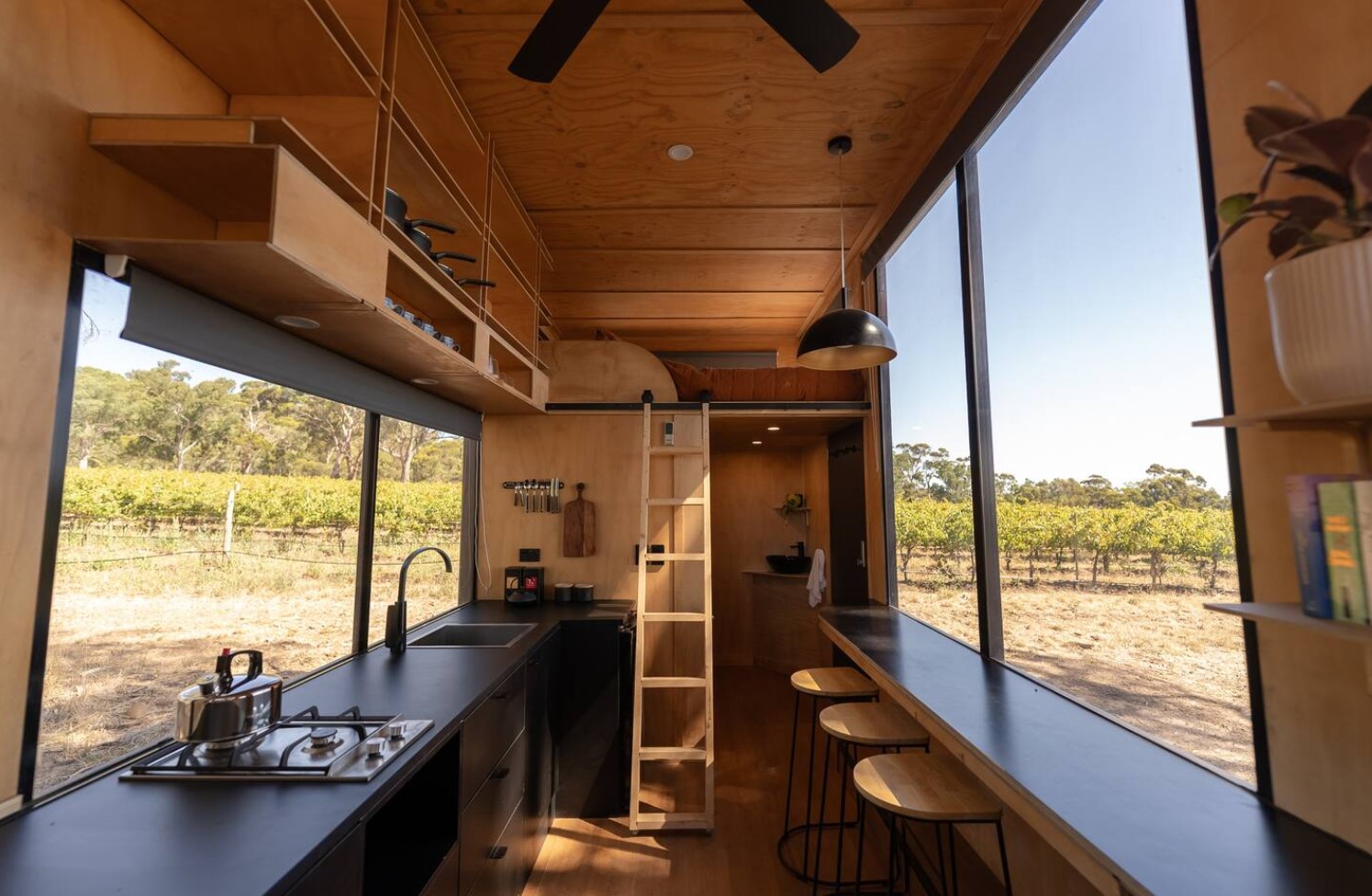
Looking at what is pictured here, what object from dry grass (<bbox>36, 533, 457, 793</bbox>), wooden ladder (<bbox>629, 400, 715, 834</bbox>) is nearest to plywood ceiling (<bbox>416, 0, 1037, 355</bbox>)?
wooden ladder (<bbox>629, 400, 715, 834</bbox>)

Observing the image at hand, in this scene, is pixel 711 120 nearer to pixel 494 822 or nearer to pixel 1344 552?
pixel 1344 552

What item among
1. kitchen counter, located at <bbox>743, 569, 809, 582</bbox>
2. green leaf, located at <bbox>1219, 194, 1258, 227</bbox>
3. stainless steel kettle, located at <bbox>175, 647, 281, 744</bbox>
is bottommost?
kitchen counter, located at <bbox>743, 569, 809, 582</bbox>

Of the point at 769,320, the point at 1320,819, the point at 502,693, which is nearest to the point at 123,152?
the point at 502,693

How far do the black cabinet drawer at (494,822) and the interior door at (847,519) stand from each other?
2.27 meters

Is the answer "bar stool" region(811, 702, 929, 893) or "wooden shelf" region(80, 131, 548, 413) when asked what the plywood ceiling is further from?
"bar stool" region(811, 702, 929, 893)

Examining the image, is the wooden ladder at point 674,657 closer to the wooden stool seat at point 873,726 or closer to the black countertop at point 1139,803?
the wooden stool seat at point 873,726

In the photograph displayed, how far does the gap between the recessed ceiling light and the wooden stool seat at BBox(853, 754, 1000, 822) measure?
2.20 metres

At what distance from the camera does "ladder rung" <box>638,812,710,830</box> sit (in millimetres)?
2832

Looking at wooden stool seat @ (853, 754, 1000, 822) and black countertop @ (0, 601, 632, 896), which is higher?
black countertop @ (0, 601, 632, 896)

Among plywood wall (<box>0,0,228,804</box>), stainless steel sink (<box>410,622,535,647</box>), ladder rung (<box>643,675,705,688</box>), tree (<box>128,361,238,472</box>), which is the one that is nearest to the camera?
plywood wall (<box>0,0,228,804</box>)

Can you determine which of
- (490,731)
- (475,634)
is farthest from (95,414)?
(475,634)

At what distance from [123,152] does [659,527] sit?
2961mm

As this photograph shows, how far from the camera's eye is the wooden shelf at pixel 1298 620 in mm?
854

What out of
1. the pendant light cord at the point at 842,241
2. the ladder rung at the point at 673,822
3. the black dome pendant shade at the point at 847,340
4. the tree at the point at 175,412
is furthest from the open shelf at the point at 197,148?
the ladder rung at the point at 673,822
